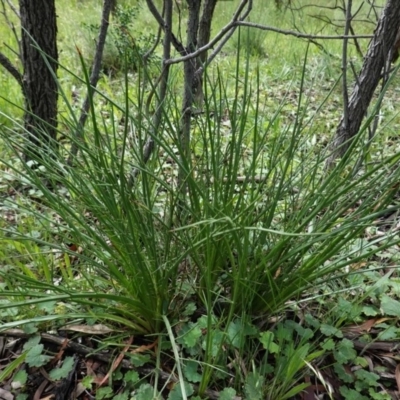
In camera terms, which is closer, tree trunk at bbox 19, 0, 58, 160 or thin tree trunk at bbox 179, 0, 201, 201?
thin tree trunk at bbox 179, 0, 201, 201

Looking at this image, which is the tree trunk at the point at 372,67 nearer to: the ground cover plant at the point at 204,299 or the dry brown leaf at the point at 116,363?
the ground cover plant at the point at 204,299

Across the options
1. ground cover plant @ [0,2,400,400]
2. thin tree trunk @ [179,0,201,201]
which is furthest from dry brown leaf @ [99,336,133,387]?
thin tree trunk @ [179,0,201,201]

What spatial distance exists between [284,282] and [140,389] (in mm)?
394

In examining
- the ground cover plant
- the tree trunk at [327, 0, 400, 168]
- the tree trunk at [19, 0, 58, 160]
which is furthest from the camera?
the tree trunk at [19, 0, 58, 160]

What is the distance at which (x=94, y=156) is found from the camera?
93 cm

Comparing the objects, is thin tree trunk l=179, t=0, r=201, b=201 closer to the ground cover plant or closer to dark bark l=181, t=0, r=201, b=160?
dark bark l=181, t=0, r=201, b=160

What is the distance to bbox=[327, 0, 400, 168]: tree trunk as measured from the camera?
148cm

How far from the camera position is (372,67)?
1599mm

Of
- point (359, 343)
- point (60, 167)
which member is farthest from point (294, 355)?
Result: point (60, 167)

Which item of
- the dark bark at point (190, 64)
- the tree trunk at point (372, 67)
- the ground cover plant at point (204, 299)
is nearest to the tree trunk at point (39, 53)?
the dark bark at point (190, 64)

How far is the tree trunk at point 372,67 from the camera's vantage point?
148 cm

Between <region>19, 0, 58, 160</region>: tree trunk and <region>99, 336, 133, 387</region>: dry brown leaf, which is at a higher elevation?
<region>19, 0, 58, 160</region>: tree trunk

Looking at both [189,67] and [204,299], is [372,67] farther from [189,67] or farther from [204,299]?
[204,299]

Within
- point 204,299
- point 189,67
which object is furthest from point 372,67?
point 204,299
